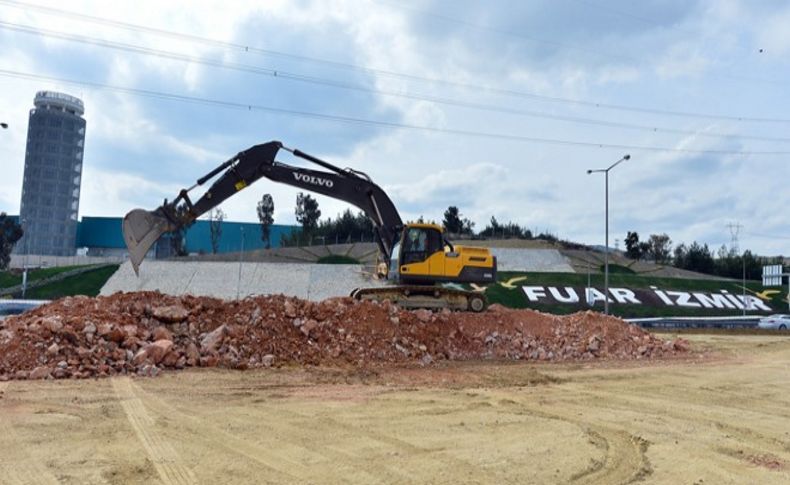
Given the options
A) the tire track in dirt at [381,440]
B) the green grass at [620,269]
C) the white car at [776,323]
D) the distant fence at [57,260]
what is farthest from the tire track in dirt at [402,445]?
the distant fence at [57,260]

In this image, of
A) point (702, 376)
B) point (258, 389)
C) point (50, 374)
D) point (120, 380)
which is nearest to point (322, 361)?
point (258, 389)

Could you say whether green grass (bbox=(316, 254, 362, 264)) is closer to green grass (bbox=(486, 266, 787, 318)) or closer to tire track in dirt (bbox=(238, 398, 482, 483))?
green grass (bbox=(486, 266, 787, 318))

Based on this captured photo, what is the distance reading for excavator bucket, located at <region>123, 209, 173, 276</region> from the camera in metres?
15.0

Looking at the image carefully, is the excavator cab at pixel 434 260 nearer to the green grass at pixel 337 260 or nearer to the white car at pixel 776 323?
the white car at pixel 776 323

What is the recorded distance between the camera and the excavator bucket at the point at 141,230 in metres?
15.0

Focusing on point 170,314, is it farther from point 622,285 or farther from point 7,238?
point 7,238

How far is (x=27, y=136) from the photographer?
328 ft

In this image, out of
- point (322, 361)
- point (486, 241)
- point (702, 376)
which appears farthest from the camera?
point (486, 241)

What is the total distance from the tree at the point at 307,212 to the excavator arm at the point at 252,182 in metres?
66.2

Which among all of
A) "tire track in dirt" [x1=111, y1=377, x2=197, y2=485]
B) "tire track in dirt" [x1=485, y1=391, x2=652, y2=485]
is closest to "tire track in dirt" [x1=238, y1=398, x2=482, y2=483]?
"tire track in dirt" [x1=485, y1=391, x2=652, y2=485]

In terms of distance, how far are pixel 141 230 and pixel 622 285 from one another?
42.3 metres

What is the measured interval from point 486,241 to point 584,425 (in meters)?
65.5

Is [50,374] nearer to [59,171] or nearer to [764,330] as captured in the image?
[764,330]

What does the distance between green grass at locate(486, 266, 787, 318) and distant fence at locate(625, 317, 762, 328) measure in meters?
4.86
